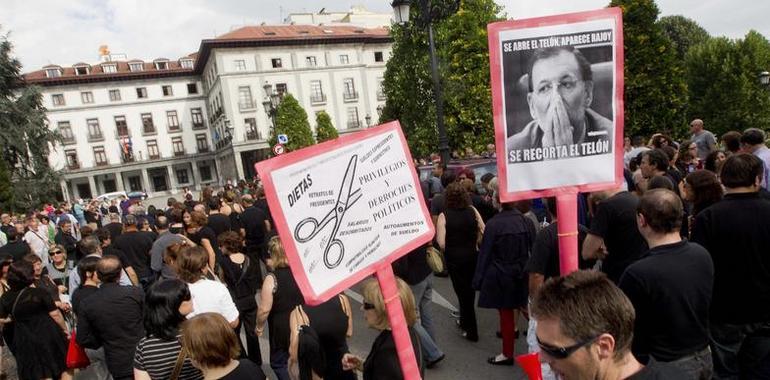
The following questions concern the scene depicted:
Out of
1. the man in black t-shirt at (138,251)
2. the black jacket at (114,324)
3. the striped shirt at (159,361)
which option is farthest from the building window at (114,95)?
the striped shirt at (159,361)

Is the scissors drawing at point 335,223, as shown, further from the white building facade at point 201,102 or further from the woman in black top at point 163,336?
the white building facade at point 201,102

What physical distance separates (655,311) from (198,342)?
226 cm

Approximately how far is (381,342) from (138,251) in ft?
16.1

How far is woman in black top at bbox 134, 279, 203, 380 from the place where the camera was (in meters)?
2.73

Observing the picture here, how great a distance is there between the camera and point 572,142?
90.1 inches

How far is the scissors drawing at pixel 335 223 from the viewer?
1.97 metres

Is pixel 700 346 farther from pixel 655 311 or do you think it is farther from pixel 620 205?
pixel 620 205

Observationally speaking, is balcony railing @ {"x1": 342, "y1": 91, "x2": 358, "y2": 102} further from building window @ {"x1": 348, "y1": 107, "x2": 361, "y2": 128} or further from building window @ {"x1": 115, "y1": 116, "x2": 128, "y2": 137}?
building window @ {"x1": 115, "y1": 116, "x2": 128, "y2": 137}

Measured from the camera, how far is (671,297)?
2211 mm

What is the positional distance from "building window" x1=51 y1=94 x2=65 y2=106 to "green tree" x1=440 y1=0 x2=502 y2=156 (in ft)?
147

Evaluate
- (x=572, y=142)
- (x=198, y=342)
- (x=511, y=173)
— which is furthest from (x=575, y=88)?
(x=198, y=342)

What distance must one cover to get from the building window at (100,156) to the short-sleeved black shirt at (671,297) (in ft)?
192

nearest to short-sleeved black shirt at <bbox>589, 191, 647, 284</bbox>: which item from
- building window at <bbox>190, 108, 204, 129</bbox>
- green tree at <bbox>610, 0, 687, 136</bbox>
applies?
green tree at <bbox>610, 0, 687, 136</bbox>

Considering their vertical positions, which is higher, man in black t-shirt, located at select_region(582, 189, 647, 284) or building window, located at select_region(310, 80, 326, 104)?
building window, located at select_region(310, 80, 326, 104)
